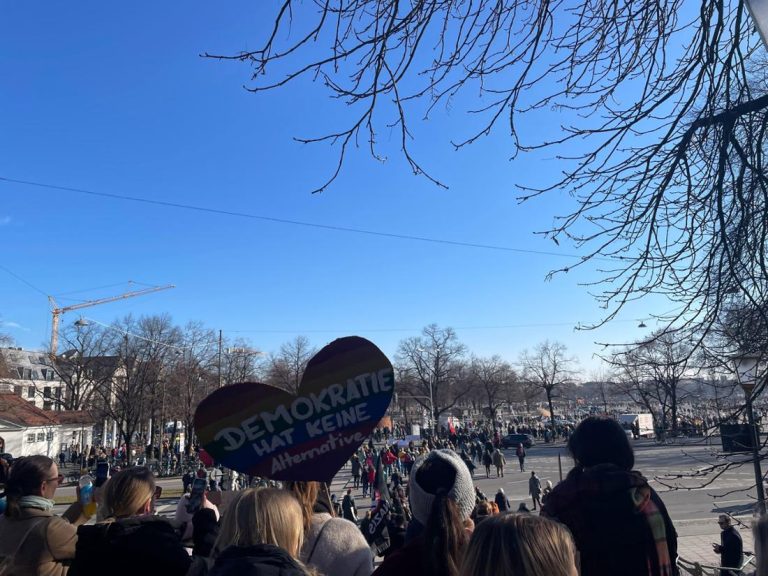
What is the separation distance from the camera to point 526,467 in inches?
1110

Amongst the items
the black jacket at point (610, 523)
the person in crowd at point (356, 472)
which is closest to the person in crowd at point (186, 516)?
the black jacket at point (610, 523)

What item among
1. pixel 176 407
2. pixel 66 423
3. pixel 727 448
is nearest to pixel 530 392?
pixel 176 407

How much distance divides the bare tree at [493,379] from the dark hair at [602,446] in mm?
63471

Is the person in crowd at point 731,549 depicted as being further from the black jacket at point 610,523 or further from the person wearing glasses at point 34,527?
the person wearing glasses at point 34,527

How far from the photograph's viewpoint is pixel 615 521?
7.04ft

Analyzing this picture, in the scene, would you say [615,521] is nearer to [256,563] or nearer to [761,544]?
[761,544]

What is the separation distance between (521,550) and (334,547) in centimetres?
111

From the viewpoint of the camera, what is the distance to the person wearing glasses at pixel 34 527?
9.30ft

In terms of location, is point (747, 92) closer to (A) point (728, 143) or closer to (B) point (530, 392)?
(A) point (728, 143)

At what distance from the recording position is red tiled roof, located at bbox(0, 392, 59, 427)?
34650 mm

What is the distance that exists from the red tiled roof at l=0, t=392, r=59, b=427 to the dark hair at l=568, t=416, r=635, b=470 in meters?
40.4

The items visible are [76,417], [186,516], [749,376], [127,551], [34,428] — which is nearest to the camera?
[127,551]

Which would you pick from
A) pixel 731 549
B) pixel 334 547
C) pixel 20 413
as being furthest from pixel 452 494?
pixel 20 413

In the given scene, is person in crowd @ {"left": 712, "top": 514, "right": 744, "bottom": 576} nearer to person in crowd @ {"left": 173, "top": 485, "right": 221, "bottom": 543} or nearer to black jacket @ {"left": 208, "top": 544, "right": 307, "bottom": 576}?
person in crowd @ {"left": 173, "top": 485, "right": 221, "bottom": 543}
